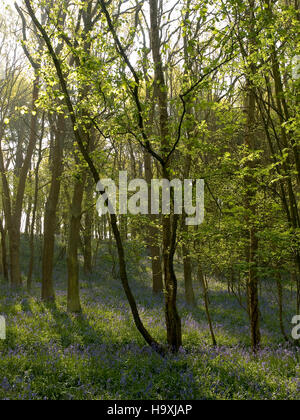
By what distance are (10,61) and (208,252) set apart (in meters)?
14.8

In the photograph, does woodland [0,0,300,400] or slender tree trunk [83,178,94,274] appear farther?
slender tree trunk [83,178,94,274]

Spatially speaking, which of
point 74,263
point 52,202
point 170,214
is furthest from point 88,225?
point 170,214

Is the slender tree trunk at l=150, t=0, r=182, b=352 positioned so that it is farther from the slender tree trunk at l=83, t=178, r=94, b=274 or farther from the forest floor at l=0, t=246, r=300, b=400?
the slender tree trunk at l=83, t=178, r=94, b=274

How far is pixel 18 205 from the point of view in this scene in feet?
50.7

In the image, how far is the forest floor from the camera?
17.5ft

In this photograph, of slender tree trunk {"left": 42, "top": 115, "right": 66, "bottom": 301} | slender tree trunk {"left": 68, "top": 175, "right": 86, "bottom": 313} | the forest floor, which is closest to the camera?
the forest floor

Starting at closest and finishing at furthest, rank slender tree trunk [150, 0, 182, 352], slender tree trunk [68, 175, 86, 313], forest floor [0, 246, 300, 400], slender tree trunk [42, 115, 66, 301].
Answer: forest floor [0, 246, 300, 400] < slender tree trunk [150, 0, 182, 352] < slender tree trunk [68, 175, 86, 313] < slender tree trunk [42, 115, 66, 301]

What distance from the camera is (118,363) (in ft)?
21.2

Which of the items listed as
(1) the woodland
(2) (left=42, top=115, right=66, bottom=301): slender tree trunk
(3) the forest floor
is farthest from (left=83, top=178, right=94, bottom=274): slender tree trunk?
(3) the forest floor

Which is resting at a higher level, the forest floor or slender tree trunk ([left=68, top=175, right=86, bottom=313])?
slender tree trunk ([left=68, top=175, right=86, bottom=313])

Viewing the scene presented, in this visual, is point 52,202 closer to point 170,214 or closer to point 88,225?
point 170,214

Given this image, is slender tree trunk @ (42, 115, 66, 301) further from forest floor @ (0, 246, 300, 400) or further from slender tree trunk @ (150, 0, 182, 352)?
slender tree trunk @ (150, 0, 182, 352)

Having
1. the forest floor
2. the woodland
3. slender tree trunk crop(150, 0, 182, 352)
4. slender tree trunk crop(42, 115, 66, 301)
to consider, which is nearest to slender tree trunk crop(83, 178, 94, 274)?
slender tree trunk crop(42, 115, 66, 301)

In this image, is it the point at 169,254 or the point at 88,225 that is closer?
the point at 169,254
